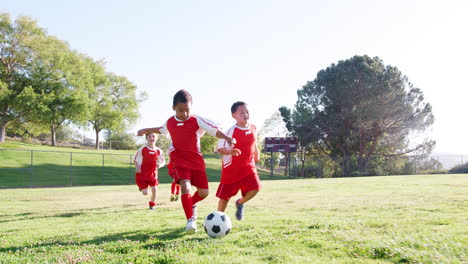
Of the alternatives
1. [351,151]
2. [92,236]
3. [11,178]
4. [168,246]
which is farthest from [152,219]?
Answer: [351,151]

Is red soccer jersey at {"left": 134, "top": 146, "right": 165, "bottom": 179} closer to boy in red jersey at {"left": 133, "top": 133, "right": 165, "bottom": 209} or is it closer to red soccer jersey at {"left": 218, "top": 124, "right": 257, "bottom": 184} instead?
boy in red jersey at {"left": 133, "top": 133, "right": 165, "bottom": 209}

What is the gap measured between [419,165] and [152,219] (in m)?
42.9

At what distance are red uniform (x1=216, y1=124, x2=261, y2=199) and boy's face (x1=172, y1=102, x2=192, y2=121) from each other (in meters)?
0.68

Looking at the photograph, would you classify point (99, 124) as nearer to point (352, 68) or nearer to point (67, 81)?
point (67, 81)

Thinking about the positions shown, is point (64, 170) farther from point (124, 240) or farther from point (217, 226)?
point (217, 226)

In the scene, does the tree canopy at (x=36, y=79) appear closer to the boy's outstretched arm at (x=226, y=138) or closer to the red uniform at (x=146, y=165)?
the red uniform at (x=146, y=165)

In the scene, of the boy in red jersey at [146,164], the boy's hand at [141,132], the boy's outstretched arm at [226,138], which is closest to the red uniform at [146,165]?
the boy in red jersey at [146,164]

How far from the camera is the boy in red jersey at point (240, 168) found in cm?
591

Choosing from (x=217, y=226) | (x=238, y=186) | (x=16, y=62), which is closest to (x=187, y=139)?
(x=238, y=186)

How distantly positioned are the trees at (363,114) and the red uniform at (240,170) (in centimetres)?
3845

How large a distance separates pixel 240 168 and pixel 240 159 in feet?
0.49

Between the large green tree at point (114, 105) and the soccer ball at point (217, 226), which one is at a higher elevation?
the large green tree at point (114, 105)

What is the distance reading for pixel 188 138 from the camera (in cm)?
566

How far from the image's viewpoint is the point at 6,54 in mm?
41969
